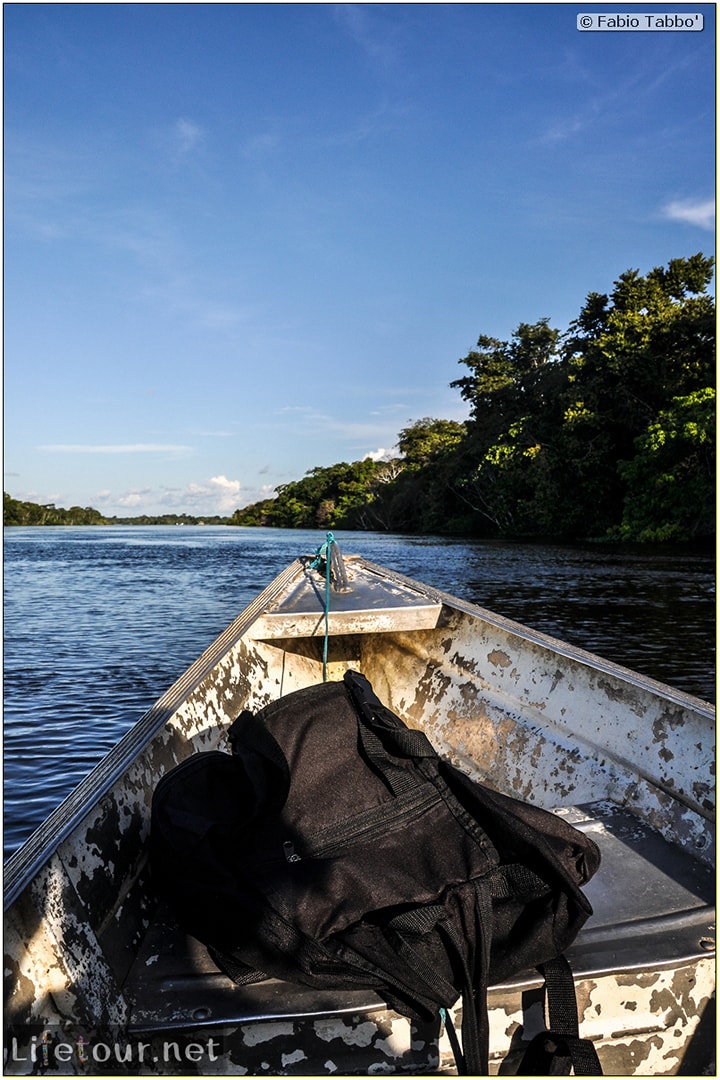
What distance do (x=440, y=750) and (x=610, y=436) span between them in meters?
23.5

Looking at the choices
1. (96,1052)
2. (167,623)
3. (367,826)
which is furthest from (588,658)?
(167,623)

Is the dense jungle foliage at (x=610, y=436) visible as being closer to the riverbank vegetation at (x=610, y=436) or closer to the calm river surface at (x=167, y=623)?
the riverbank vegetation at (x=610, y=436)

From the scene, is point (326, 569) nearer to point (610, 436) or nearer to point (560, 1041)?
point (560, 1041)

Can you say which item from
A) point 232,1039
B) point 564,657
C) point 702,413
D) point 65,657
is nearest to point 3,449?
point 232,1039

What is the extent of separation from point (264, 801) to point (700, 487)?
2046 cm

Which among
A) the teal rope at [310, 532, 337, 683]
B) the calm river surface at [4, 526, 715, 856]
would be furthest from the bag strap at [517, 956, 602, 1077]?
the calm river surface at [4, 526, 715, 856]

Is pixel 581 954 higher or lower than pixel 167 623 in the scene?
higher

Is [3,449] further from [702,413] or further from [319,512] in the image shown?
[319,512]

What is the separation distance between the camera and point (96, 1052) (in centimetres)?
133

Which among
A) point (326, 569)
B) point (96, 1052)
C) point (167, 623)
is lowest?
point (167, 623)

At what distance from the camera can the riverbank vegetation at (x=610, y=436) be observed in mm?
20812

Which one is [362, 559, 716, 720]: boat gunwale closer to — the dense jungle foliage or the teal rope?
the teal rope

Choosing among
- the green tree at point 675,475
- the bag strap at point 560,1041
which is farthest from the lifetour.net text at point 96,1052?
the green tree at point 675,475

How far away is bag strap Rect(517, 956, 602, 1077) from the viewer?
1.33 meters
